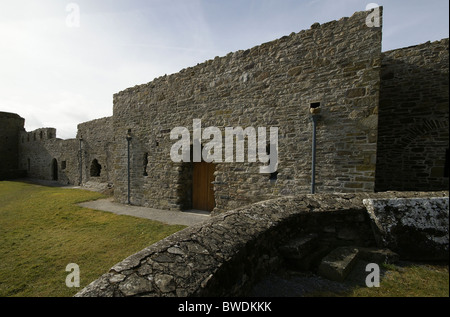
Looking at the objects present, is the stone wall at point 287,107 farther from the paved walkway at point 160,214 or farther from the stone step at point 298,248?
the stone step at point 298,248

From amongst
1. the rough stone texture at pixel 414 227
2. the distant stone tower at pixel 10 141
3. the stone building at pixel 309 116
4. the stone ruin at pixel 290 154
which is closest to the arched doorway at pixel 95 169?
the stone ruin at pixel 290 154

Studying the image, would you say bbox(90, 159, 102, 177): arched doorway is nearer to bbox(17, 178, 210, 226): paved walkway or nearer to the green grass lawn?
bbox(17, 178, 210, 226): paved walkway

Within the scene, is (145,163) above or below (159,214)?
above

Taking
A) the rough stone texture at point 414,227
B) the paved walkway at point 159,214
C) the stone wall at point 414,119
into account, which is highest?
the stone wall at point 414,119

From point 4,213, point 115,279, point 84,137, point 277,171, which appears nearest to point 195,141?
point 277,171

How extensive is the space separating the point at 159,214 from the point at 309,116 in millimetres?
5796

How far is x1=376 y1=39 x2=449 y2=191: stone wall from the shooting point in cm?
601

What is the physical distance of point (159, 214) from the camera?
773cm

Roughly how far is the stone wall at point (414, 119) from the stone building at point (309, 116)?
23mm

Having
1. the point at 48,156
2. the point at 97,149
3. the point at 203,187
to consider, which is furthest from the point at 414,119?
the point at 48,156

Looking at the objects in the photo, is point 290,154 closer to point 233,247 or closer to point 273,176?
point 273,176

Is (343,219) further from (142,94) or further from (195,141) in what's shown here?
(142,94)

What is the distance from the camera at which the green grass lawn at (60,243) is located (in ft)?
11.7
